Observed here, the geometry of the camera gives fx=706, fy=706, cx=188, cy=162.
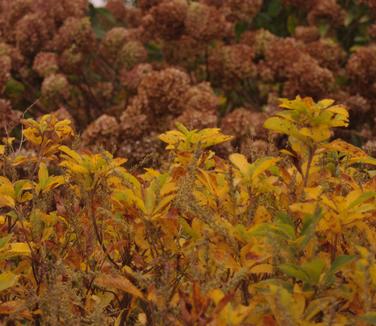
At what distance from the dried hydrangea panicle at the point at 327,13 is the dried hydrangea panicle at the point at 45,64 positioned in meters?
1.51

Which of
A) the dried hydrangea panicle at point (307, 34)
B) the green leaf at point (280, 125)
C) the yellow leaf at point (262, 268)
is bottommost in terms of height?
the dried hydrangea panicle at point (307, 34)

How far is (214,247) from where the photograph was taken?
106 cm

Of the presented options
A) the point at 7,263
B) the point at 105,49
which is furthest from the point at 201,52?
the point at 7,263

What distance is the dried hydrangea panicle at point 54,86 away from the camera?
3256 mm

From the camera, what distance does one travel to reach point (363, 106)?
320 centimetres

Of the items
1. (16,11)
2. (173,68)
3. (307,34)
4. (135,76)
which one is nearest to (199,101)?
(173,68)

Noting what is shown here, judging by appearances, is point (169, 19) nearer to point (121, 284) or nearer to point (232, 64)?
point (232, 64)

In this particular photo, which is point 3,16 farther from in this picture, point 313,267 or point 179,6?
point 313,267

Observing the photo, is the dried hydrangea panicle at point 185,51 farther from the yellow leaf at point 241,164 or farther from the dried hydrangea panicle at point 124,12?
the yellow leaf at point 241,164

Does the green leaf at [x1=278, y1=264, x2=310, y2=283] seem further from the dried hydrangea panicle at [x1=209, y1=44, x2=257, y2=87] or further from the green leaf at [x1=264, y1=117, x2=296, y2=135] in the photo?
the dried hydrangea panicle at [x1=209, y1=44, x2=257, y2=87]

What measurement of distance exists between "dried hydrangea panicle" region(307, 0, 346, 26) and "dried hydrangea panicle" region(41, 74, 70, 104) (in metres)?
1.51

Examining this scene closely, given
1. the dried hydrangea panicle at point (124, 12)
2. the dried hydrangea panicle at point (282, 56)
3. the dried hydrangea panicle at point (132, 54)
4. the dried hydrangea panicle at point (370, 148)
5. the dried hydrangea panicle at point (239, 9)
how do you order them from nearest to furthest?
1. the dried hydrangea panicle at point (370, 148)
2. the dried hydrangea panicle at point (282, 56)
3. the dried hydrangea panicle at point (132, 54)
4. the dried hydrangea panicle at point (239, 9)
5. the dried hydrangea panicle at point (124, 12)

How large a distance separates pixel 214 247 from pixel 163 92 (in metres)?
1.84

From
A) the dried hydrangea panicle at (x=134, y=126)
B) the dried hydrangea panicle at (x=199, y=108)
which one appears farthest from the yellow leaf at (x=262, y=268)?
the dried hydrangea panicle at (x=134, y=126)
